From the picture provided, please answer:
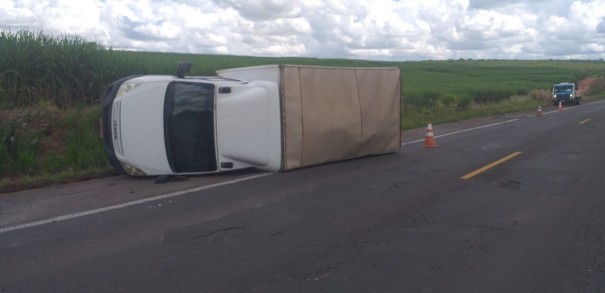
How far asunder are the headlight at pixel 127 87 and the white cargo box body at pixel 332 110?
219cm

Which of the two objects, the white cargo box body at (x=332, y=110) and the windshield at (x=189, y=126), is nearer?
the windshield at (x=189, y=126)

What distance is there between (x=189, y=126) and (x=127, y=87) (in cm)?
117

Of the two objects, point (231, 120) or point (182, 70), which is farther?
point (182, 70)

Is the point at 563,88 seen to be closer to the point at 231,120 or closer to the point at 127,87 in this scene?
the point at 231,120

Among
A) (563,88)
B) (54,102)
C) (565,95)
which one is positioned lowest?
(565,95)

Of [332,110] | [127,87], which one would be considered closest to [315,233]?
[127,87]

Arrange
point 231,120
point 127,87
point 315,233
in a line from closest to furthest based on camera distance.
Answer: point 315,233 < point 127,87 < point 231,120

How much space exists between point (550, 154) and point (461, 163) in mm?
2909

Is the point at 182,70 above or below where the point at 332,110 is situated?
above

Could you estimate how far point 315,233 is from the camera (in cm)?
632

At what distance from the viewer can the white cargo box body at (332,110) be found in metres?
10.4

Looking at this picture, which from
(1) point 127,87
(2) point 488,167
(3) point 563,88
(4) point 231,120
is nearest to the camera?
(1) point 127,87

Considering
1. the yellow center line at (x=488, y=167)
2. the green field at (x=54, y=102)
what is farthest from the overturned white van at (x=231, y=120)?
the yellow center line at (x=488, y=167)

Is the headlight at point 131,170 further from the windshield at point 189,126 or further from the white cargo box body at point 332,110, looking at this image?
the white cargo box body at point 332,110
